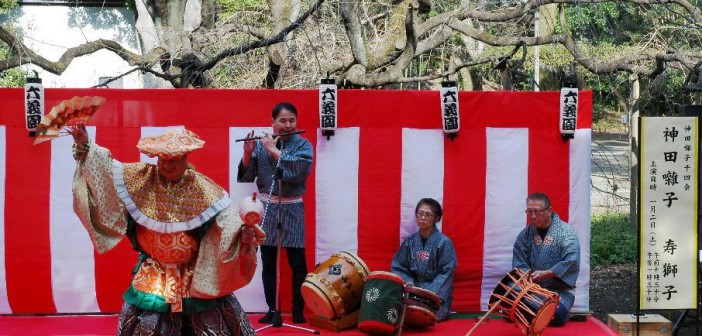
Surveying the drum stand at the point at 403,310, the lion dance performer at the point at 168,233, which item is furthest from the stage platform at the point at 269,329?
the lion dance performer at the point at 168,233

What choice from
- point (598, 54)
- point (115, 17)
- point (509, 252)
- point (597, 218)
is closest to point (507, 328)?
point (509, 252)

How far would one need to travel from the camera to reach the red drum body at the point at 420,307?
218 inches

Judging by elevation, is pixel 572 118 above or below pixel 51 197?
above

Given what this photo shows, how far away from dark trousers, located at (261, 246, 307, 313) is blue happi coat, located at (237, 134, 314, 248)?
0.26 feet

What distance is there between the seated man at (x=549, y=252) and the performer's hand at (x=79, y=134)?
308 cm

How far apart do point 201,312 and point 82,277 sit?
7.22 ft

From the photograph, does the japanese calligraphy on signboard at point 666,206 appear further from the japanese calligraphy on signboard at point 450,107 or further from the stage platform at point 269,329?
the japanese calligraphy on signboard at point 450,107

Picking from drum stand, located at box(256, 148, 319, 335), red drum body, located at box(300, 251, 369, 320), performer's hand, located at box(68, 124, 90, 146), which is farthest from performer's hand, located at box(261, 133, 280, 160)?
performer's hand, located at box(68, 124, 90, 146)

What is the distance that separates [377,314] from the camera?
5.37m

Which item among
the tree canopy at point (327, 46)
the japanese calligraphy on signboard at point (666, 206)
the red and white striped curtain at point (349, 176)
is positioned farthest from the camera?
the tree canopy at point (327, 46)

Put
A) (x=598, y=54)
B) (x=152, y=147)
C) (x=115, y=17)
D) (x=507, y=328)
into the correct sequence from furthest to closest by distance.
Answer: (x=115, y=17), (x=598, y=54), (x=507, y=328), (x=152, y=147)

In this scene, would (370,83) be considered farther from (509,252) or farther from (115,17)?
(115,17)

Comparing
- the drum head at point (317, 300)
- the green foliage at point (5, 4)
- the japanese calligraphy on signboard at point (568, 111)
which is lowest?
the drum head at point (317, 300)

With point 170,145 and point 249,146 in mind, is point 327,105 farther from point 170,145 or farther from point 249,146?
point 170,145
